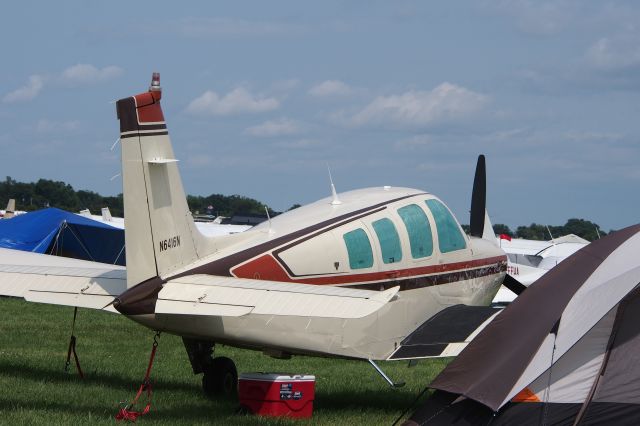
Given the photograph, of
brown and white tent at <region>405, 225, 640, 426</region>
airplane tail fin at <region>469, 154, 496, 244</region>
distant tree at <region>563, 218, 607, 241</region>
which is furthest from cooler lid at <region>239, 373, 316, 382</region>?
distant tree at <region>563, 218, 607, 241</region>

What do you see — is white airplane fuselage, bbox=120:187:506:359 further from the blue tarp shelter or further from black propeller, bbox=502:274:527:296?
the blue tarp shelter

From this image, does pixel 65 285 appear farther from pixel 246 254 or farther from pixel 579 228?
pixel 579 228

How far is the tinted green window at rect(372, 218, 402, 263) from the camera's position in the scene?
10.1 m

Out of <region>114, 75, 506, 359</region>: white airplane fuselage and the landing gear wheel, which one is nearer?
<region>114, 75, 506, 359</region>: white airplane fuselage

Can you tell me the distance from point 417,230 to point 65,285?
347 cm

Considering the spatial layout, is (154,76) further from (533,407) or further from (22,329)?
(22,329)

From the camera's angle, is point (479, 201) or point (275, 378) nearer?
point (275, 378)

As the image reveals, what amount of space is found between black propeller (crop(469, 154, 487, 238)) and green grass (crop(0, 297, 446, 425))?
2.00m

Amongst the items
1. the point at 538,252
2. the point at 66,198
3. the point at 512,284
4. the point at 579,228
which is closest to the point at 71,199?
the point at 66,198

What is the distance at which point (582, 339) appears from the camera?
7.32 meters

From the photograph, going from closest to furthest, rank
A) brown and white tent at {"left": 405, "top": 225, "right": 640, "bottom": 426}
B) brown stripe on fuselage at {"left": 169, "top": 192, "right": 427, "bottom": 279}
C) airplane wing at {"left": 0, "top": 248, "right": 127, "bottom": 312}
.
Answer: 1. brown and white tent at {"left": 405, "top": 225, "right": 640, "bottom": 426}
2. brown stripe on fuselage at {"left": 169, "top": 192, "right": 427, "bottom": 279}
3. airplane wing at {"left": 0, "top": 248, "right": 127, "bottom": 312}

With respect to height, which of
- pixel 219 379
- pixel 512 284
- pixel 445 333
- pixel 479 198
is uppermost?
pixel 479 198

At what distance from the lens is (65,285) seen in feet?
32.2

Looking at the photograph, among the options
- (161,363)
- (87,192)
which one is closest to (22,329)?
(161,363)
